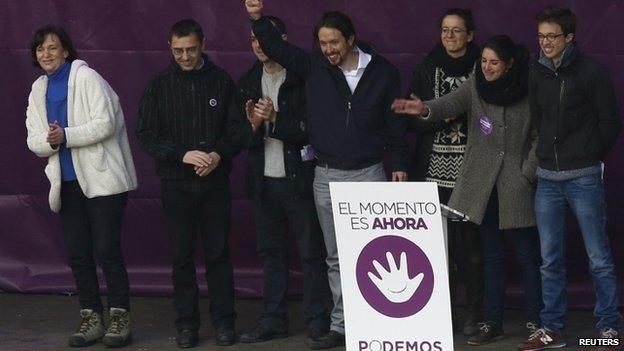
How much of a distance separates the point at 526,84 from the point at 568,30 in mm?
467

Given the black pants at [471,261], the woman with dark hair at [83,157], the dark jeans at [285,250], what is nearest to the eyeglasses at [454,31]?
the black pants at [471,261]

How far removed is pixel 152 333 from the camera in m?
8.48

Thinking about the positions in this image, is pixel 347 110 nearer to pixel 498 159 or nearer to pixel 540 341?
pixel 498 159

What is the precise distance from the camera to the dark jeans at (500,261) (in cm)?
794

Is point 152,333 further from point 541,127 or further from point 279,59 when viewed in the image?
point 541,127

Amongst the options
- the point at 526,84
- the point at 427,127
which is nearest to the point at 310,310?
the point at 427,127

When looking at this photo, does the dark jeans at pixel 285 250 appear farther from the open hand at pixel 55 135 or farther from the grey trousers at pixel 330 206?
the open hand at pixel 55 135

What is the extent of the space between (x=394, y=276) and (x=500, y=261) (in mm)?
1515

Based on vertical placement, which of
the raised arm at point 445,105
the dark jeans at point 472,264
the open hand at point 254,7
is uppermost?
the open hand at point 254,7

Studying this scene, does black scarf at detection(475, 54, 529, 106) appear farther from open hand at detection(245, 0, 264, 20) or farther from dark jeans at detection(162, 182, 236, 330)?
dark jeans at detection(162, 182, 236, 330)

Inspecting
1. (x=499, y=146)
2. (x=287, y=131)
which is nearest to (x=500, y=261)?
(x=499, y=146)

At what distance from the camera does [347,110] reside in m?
7.74

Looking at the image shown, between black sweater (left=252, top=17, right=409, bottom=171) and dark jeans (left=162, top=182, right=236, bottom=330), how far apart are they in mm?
684

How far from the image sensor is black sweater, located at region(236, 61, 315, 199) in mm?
7855
